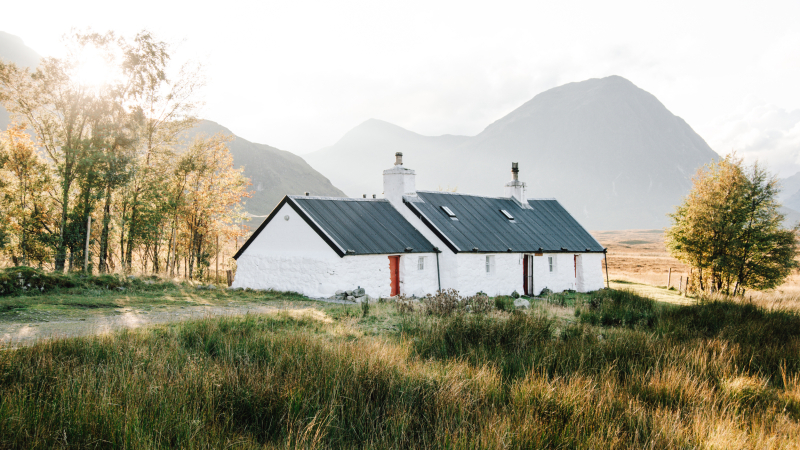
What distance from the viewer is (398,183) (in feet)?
82.0

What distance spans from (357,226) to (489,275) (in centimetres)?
699

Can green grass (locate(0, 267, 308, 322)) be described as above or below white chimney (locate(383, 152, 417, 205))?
below

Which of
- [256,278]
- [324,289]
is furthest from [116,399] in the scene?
[256,278]

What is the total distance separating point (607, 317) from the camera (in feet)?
42.9

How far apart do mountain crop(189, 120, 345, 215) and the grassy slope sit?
13878 centimetres

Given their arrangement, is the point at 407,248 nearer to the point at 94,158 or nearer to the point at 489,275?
the point at 489,275

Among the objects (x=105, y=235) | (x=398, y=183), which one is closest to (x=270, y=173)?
(x=105, y=235)

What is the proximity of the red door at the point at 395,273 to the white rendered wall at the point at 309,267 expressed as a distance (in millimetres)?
198

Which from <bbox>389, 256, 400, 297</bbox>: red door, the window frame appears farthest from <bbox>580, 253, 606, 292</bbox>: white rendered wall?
<bbox>389, 256, 400, 297</bbox>: red door

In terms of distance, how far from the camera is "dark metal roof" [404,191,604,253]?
23.7 meters

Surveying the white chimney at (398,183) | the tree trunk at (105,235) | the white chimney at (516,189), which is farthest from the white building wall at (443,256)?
the tree trunk at (105,235)

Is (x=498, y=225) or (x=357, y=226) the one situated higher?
(x=498, y=225)

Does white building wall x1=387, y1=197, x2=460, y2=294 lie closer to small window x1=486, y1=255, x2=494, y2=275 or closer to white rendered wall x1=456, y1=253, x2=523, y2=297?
white rendered wall x1=456, y1=253, x2=523, y2=297

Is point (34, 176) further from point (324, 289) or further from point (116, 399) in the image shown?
point (116, 399)
